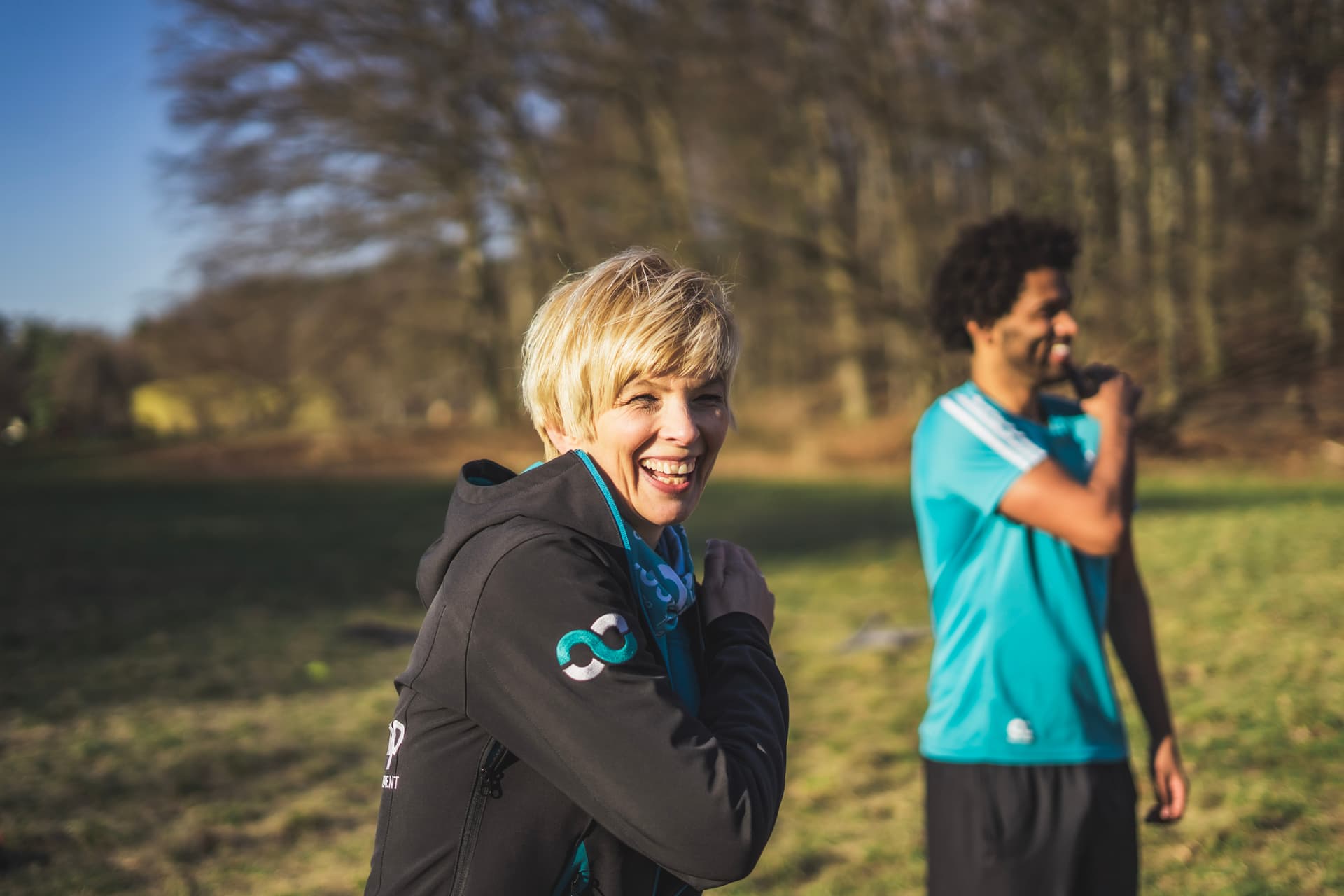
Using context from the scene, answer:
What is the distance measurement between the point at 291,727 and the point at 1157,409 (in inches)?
311

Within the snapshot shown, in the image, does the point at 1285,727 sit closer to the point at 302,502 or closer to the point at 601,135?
the point at 302,502

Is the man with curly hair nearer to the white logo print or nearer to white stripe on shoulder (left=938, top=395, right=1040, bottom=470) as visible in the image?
white stripe on shoulder (left=938, top=395, right=1040, bottom=470)

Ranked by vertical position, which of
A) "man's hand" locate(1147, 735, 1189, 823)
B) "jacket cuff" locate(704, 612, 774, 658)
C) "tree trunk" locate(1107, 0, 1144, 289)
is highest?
"tree trunk" locate(1107, 0, 1144, 289)

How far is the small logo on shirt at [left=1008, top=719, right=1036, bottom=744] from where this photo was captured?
2303 millimetres

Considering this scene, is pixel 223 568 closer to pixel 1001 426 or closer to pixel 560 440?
pixel 1001 426

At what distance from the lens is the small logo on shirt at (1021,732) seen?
2.30 meters

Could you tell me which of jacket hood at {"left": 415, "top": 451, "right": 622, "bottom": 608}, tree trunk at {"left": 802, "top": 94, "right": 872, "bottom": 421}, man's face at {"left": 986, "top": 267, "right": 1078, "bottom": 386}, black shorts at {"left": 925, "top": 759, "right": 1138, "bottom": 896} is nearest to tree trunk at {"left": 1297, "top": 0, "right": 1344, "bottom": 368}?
man's face at {"left": 986, "top": 267, "right": 1078, "bottom": 386}

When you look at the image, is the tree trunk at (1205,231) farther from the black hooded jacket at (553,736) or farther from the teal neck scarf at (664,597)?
the black hooded jacket at (553,736)

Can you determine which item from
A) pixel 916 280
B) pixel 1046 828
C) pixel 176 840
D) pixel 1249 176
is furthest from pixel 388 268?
pixel 1046 828

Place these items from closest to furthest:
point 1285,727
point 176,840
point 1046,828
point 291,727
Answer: point 1046,828, point 176,840, point 1285,727, point 291,727

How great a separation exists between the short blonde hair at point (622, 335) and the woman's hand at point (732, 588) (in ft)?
0.83

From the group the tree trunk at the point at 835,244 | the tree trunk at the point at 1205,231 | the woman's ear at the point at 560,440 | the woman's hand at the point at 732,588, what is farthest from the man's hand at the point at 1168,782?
the tree trunk at the point at 835,244

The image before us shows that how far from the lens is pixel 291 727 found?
6043 mm

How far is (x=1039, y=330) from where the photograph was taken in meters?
2.72
